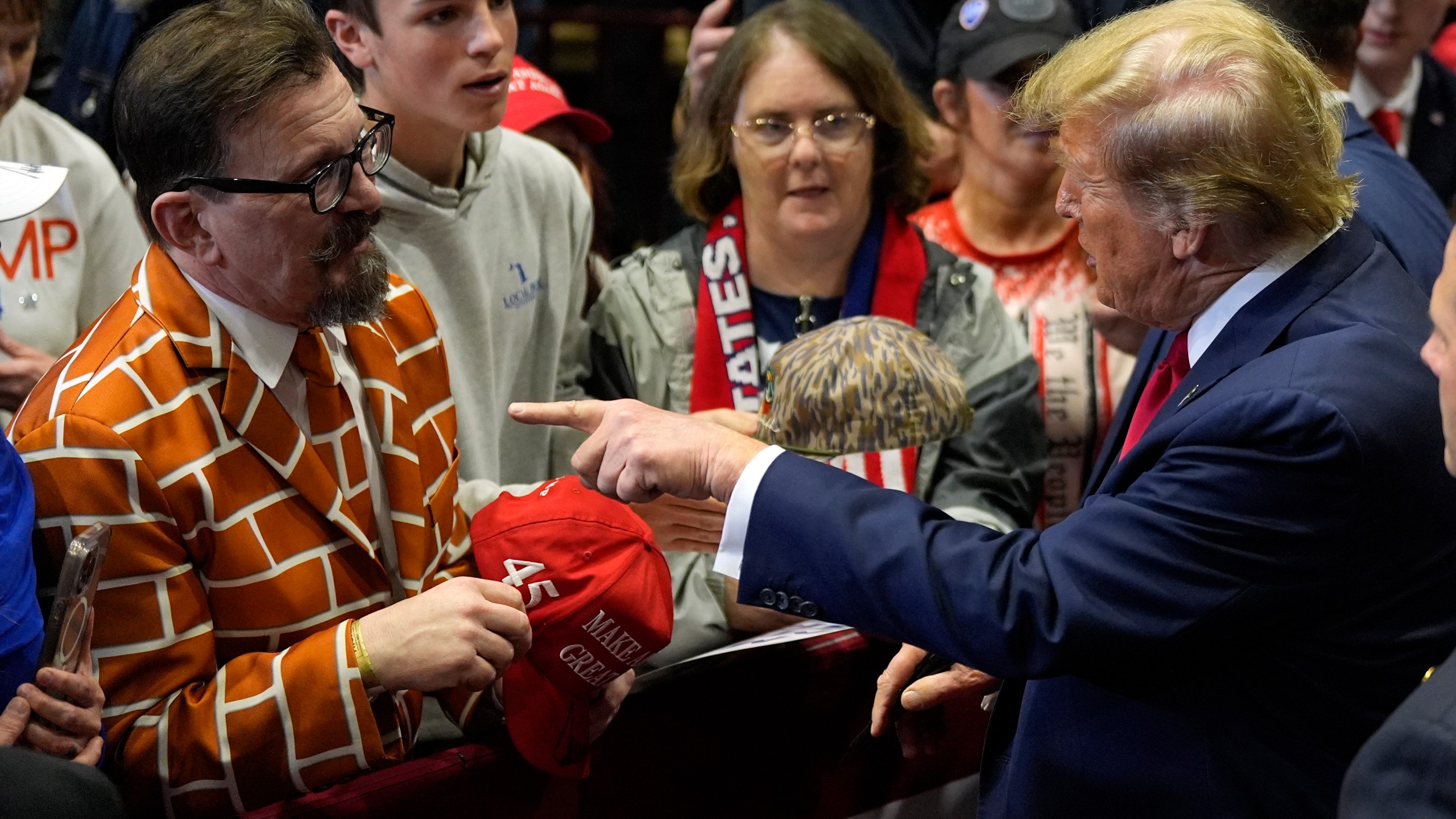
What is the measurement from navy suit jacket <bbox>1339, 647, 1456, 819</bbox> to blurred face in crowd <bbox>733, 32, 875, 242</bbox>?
1768mm

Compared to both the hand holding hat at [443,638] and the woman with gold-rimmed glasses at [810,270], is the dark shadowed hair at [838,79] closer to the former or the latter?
the woman with gold-rimmed glasses at [810,270]

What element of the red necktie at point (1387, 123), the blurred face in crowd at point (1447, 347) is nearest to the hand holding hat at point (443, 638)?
the blurred face in crowd at point (1447, 347)

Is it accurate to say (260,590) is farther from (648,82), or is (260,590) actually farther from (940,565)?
(648,82)

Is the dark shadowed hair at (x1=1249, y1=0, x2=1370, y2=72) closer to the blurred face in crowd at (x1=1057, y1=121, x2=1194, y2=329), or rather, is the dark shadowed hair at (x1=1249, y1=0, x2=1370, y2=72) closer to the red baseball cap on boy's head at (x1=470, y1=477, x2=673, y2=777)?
the blurred face in crowd at (x1=1057, y1=121, x2=1194, y2=329)

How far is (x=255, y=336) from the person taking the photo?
188cm

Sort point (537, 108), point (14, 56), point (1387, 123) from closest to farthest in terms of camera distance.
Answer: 1. point (14, 56)
2. point (537, 108)
3. point (1387, 123)

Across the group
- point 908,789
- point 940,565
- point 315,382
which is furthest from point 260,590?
point 908,789

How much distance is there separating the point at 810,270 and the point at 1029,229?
1.94 feet

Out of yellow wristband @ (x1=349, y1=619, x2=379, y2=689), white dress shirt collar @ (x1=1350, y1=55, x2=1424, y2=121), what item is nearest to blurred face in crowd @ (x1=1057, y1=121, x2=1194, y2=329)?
yellow wristband @ (x1=349, y1=619, x2=379, y2=689)

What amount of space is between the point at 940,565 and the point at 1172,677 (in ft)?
1.07

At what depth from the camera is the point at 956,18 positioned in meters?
3.29

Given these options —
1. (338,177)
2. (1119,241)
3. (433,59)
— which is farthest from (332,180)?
(1119,241)

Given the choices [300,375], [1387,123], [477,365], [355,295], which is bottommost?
[1387,123]

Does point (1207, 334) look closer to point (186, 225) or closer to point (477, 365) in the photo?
point (186, 225)
